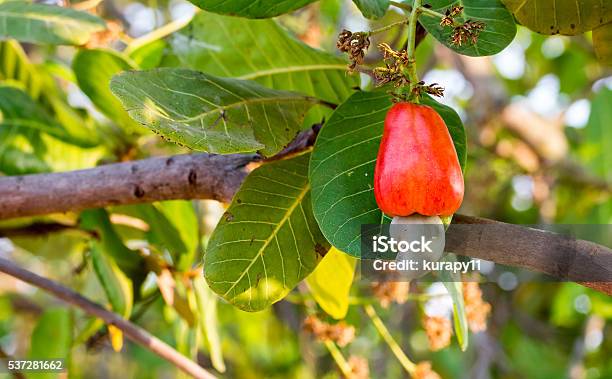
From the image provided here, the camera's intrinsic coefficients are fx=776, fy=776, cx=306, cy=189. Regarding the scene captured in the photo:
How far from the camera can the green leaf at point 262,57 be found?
48.6 inches

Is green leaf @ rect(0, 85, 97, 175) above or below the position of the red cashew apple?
above

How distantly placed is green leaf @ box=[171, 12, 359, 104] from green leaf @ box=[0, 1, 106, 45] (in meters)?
0.16

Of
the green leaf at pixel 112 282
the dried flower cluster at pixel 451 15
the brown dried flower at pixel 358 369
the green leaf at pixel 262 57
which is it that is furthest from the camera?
the brown dried flower at pixel 358 369

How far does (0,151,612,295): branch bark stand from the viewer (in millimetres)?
837

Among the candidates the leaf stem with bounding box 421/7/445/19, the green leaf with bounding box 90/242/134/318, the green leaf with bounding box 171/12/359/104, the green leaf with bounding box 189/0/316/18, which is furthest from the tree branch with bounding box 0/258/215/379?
the leaf stem with bounding box 421/7/445/19

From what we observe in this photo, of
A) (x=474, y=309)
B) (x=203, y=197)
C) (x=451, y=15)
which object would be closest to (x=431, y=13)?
(x=451, y=15)

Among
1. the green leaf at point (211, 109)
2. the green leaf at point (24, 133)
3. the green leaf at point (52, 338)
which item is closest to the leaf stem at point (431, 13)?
the green leaf at point (211, 109)

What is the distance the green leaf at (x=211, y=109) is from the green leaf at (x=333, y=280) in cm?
25

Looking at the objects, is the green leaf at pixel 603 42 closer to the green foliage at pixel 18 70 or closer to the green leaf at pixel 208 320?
the green leaf at pixel 208 320

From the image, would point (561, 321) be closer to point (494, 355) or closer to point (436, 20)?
point (494, 355)

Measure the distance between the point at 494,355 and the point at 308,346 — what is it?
0.62 meters

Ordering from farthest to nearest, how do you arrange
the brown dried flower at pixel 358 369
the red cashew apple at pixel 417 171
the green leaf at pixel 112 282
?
1. the brown dried flower at pixel 358 369
2. the green leaf at pixel 112 282
3. the red cashew apple at pixel 417 171

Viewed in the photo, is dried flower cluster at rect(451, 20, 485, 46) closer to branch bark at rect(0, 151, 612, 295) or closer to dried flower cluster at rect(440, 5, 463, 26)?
dried flower cluster at rect(440, 5, 463, 26)

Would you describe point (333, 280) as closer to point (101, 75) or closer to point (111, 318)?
point (111, 318)
